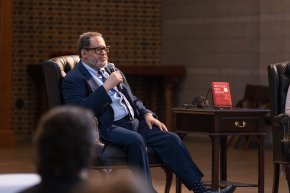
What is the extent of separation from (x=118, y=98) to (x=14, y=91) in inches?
247

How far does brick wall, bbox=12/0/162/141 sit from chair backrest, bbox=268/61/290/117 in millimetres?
5786

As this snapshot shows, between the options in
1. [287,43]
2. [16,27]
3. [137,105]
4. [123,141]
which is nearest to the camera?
[123,141]

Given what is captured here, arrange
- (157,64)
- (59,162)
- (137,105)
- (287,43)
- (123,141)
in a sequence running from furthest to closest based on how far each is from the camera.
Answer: (157,64)
(287,43)
(137,105)
(123,141)
(59,162)

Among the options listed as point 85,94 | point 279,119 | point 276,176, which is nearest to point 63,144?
point 85,94

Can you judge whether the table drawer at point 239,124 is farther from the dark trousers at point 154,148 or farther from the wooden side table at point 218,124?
the dark trousers at point 154,148

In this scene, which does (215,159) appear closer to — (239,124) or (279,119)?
(239,124)

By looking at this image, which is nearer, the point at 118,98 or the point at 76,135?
the point at 76,135

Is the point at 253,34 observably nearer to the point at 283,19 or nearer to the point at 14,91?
the point at 283,19

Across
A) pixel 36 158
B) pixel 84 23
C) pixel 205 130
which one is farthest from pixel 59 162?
pixel 84 23

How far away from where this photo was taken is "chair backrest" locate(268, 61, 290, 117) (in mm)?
7185

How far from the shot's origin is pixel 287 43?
38.7 ft

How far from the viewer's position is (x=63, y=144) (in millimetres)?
2318

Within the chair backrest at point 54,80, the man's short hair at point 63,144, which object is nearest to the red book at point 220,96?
the chair backrest at point 54,80

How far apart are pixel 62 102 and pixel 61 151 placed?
14.2ft
